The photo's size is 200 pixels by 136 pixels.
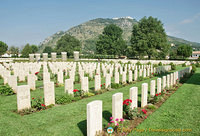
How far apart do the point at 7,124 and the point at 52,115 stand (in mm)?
1363

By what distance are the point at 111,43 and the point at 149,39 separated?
16061mm

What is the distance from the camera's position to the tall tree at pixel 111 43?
53.7 metres

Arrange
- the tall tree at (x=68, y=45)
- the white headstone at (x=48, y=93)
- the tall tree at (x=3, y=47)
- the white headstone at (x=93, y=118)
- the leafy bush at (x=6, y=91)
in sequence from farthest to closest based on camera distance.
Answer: the tall tree at (x=68, y=45)
the tall tree at (x=3, y=47)
the leafy bush at (x=6, y=91)
the white headstone at (x=48, y=93)
the white headstone at (x=93, y=118)

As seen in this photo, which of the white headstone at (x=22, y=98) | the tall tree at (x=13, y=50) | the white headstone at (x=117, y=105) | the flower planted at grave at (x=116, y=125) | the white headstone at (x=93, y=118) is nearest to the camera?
the white headstone at (x=93, y=118)

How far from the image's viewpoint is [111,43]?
5350 centimetres

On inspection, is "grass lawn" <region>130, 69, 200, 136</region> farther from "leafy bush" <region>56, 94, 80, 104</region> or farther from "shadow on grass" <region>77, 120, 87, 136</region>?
"leafy bush" <region>56, 94, 80, 104</region>

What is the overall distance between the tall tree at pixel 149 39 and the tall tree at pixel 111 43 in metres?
10.3

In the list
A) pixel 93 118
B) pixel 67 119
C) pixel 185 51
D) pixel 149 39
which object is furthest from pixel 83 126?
pixel 185 51

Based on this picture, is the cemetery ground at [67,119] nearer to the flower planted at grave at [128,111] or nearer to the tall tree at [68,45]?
the flower planted at grave at [128,111]

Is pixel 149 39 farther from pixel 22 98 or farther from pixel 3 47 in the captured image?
pixel 3 47

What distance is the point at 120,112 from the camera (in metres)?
4.62

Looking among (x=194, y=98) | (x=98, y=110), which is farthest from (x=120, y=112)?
(x=194, y=98)

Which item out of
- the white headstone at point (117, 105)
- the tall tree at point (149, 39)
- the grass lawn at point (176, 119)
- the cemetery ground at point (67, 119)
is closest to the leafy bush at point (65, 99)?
the cemetery ground at point (67, 119)

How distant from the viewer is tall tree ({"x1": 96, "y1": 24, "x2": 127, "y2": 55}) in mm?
53747
